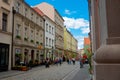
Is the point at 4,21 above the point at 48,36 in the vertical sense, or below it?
below

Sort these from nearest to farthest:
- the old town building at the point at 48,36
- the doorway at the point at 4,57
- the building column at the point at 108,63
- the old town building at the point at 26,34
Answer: the building column at the point at 108,63, the doorway at the point at 4,57, the old town building at the point at 26,34, the old town building at the point at 48,36

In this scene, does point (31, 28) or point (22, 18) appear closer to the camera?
point (22, 18)

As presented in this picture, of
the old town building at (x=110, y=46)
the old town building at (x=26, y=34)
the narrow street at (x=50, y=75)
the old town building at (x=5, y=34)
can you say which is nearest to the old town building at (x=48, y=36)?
the old town building at (x=26, y=34)

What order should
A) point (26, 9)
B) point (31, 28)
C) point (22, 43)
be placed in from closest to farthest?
point (22, 43) < point (26, 9) < point (31, 28)

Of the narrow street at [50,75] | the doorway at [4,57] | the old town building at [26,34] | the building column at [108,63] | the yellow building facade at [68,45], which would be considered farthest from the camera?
the yellow building facade at [68,45]

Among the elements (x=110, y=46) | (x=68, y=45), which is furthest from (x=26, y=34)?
(x=68, y=45)

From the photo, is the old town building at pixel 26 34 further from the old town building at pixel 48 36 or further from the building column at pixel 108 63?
the building column at pixel 108 63

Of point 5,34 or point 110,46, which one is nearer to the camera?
point 110,46

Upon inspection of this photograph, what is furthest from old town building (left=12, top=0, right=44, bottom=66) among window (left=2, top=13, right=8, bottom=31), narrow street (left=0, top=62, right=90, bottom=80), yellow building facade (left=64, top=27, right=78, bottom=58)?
yellow building facade (left=64, top=27, right=78, bottom=58)

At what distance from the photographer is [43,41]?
46.4 metres

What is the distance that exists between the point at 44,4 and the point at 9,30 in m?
34.2

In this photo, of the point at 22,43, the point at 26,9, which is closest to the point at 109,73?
the point at 22,43

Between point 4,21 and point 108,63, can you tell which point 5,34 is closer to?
point 4,21

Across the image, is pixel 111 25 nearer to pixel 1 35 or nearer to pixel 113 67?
pixel 113 67
